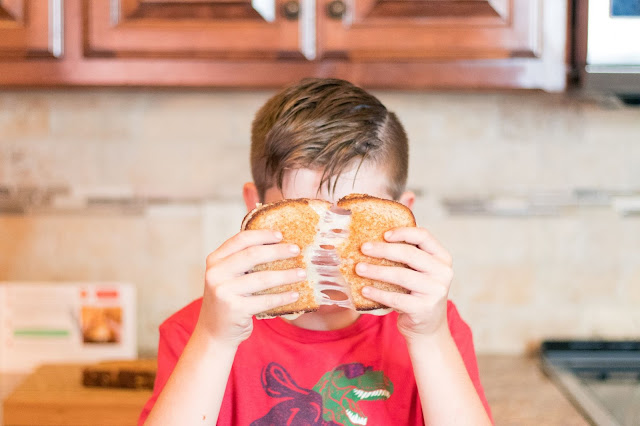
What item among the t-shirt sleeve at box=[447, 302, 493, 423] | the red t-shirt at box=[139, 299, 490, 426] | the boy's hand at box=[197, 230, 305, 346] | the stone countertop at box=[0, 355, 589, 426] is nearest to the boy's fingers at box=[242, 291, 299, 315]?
the boy's hand at box=[197, 230, 305, 346]

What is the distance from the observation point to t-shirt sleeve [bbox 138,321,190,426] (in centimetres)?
97

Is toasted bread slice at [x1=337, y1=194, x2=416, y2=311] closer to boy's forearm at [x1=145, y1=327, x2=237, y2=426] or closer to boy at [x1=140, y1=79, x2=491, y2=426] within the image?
boy at [x1=140, y1=79, x2=491, y2=426]

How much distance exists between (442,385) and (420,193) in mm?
846

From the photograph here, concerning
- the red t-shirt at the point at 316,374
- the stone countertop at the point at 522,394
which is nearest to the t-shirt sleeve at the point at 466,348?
the red t-shirt at the point at 316,374

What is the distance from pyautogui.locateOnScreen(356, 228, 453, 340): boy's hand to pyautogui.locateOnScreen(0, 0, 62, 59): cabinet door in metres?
0.89

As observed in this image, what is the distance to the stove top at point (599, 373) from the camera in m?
1.45

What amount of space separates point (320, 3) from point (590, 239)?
0.97 meters

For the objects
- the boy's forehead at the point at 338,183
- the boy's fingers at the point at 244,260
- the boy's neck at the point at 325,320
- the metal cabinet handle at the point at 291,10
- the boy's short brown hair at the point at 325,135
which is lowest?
the boy's neck at the point at 325,320

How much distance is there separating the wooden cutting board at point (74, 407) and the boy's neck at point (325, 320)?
507 mm

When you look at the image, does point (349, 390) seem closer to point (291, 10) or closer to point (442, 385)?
point (442, 385)

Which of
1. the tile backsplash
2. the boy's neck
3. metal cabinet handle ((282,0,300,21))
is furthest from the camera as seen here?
the tile backsplash

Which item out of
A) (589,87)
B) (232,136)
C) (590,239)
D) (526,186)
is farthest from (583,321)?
(232,136)

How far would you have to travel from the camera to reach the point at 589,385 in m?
1.53

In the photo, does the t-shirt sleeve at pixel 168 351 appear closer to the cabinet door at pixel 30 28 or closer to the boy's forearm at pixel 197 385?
the boy's forearm at pixel 197 385
